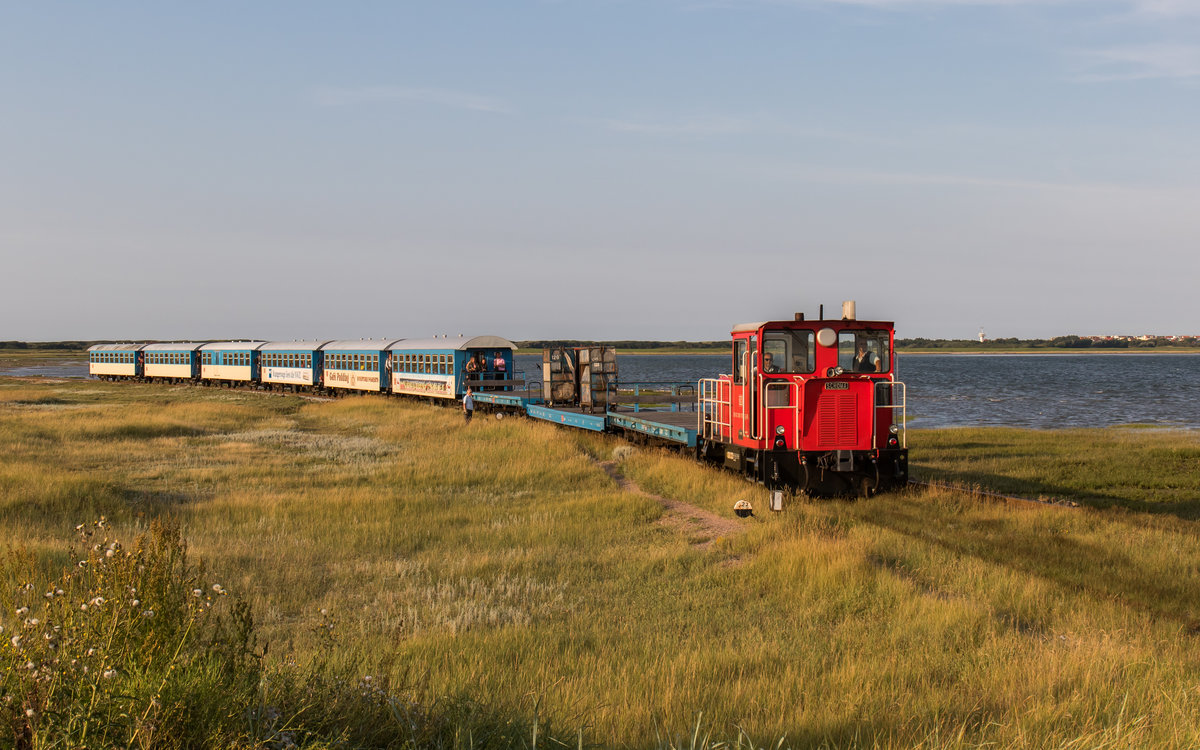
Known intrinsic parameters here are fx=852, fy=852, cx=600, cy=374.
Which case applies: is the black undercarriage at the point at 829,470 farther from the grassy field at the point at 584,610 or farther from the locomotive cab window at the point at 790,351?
the locomotive cab window at the point at 790,351

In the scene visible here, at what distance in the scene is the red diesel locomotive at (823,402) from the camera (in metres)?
15.0

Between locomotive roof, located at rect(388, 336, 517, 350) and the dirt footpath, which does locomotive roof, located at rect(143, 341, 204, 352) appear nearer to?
locomotive roof, located at rect(388, 336, 517, 350)

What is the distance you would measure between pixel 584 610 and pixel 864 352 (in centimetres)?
845

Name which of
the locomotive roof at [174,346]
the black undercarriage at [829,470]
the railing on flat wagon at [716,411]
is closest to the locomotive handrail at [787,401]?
the black undercarriage at [829,470]

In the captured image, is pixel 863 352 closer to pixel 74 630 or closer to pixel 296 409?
pixel 74 630

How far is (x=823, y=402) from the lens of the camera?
15039mm

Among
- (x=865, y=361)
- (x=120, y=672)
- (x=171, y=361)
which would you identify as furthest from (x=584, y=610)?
(x=171, y=361)

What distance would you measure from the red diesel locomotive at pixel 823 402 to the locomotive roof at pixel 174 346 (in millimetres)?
60682

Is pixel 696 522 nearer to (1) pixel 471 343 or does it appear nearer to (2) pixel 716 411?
(2) pixel 716 411

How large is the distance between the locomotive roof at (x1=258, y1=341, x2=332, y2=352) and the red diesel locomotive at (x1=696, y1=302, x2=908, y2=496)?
42.1m

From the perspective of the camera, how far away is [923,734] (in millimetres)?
5426

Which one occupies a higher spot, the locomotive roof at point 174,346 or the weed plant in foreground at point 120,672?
the locomotive roof at point 174,346

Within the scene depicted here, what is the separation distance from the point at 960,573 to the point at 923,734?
549cm

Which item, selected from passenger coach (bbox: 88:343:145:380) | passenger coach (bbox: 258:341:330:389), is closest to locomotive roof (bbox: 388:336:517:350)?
passenger coach (bbox: 258:341:330:389)
